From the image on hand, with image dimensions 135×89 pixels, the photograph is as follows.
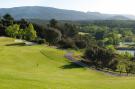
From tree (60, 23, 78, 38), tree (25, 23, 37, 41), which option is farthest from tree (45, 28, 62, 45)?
tree (60, 23, 78, 38)

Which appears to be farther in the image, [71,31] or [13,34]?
[71,31]

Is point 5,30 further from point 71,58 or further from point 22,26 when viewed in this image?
point 71,58

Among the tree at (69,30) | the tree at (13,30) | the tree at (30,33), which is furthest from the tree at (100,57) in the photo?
the tree at (69,30)

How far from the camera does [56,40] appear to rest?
122 metres

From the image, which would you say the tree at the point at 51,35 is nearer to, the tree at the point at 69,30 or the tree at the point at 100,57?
the tree at the point at 69,30

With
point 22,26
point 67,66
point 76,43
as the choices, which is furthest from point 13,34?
point 67,66

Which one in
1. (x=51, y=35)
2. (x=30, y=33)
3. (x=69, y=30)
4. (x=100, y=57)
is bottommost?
(x=69, y=30)

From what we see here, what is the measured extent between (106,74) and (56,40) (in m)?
69.1

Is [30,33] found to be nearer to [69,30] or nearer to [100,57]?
[100,57]

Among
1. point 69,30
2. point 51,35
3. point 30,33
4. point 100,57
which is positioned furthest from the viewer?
point 69,30

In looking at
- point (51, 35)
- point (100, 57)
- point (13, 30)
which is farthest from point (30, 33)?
point (100, 57)

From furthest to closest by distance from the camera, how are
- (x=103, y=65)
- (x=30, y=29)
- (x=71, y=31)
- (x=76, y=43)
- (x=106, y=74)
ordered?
(x=71, y=31), (x=76, y=43), (x=30, y=29), (x=103, y=65), (x=106, y=74)

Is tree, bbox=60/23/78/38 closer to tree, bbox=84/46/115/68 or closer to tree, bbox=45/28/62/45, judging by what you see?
tree, bbox=45/28/62/45

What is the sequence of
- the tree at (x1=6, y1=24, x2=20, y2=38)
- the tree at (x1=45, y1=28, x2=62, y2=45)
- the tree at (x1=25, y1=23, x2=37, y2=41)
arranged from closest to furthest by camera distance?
the tree at (x1=6, y1=24, x2=20, y2=38) → the tree at (x1=25, y1=23, x2=37, y2=41) → the tree at (x1=45, y1=28, x2=62, y2=45)
